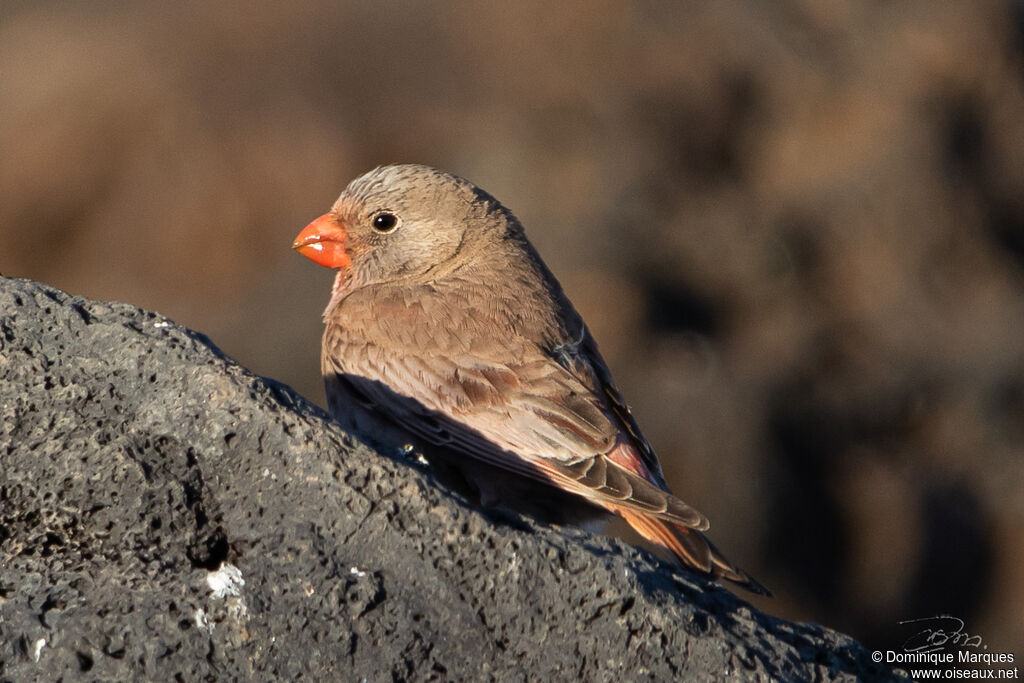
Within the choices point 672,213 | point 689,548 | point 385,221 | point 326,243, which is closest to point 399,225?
point 385,221

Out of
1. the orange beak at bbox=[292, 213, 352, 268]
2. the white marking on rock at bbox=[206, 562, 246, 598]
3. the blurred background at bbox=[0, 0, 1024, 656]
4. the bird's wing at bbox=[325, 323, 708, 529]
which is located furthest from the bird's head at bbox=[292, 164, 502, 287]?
the blurred background at bbox=[0, 0, 1024, 656]

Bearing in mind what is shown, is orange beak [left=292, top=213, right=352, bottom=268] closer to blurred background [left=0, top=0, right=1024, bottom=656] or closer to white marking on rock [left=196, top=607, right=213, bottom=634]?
white marking on rock [left=196, top=607, right=213, bottom=634]

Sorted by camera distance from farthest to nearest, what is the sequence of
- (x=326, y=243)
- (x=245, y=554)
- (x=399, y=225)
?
(x=326, y=243) < (x=399, y=225) < (x=245, y=554)

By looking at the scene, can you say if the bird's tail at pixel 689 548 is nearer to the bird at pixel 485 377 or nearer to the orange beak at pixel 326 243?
the bird at pixel 485 377

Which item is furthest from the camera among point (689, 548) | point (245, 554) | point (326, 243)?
point (326, 243)

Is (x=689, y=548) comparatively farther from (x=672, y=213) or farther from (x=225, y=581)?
(x=672, y=213)

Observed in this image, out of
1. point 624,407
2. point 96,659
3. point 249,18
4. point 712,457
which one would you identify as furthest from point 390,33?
point 96,659
